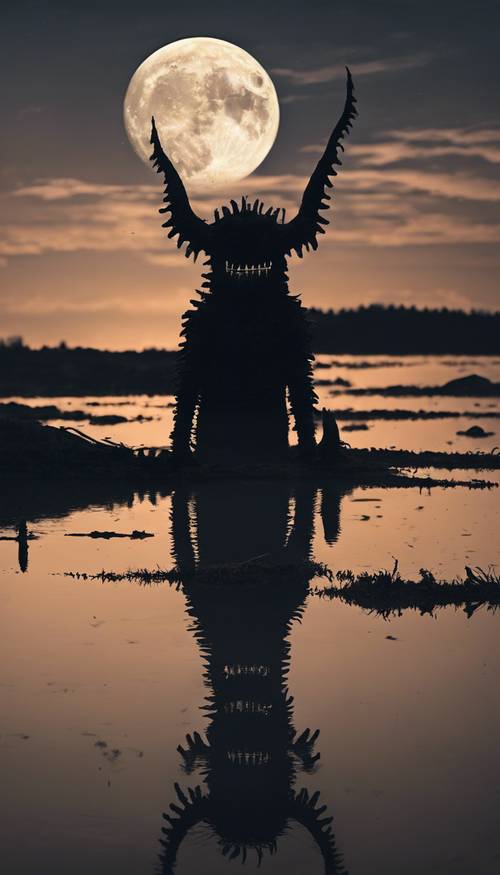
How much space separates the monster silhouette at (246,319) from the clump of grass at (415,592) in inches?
391

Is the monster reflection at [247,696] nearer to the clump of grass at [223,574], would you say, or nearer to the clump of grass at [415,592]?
the clump of grass at [223,574]

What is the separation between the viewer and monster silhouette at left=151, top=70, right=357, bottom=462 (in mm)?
26422

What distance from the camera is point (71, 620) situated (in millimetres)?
14797

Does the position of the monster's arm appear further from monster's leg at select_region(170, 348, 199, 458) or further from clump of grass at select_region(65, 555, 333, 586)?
clump of grass at select_region(65, 555, 333, 586)

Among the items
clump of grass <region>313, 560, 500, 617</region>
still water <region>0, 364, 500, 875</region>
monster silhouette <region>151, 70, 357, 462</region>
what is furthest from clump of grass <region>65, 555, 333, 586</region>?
monster silhouette <region>151, 70, 357, 462</region>

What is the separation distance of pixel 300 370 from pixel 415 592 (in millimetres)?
11072

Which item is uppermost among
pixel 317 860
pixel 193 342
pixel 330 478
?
pixel 193 342

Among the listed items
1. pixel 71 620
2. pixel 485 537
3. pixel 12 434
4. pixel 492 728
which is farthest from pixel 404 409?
pixel 492 728

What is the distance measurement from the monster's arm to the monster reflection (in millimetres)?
4684

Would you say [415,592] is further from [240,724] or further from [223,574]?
[240,724]

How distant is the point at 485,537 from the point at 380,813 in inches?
485

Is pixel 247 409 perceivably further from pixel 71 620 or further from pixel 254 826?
pixel 254 826

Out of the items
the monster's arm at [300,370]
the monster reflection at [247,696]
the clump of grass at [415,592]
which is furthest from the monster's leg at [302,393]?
the clump of grass at [415,592]

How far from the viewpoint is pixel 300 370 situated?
26.9 m
